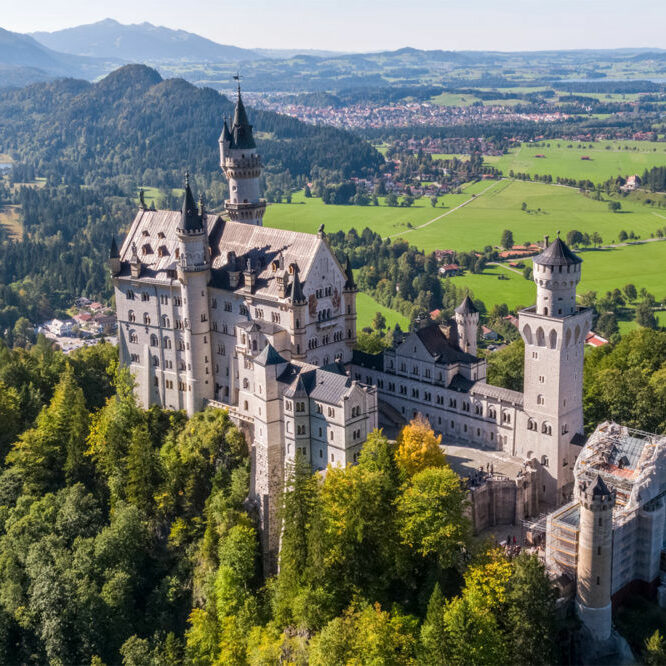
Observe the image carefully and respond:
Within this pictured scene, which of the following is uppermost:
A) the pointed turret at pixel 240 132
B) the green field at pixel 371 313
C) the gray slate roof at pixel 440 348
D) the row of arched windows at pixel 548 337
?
the pointed turret at pixel 240 132

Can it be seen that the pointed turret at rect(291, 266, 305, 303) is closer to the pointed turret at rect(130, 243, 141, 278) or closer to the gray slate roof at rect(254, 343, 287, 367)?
the gray slate roof at rect(254, 343, 287, 367)

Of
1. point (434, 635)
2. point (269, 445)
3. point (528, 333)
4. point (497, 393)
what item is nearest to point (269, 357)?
point (269, 445)

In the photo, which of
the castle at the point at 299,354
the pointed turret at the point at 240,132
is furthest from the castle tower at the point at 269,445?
the pointed turret at the point at 240,132

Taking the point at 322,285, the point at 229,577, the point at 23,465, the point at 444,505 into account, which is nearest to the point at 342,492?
the point at 444,505

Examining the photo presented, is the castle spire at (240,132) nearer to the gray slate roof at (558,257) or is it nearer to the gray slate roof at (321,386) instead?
the gray slate roof at (321,386)

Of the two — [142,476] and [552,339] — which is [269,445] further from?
[552,339]
